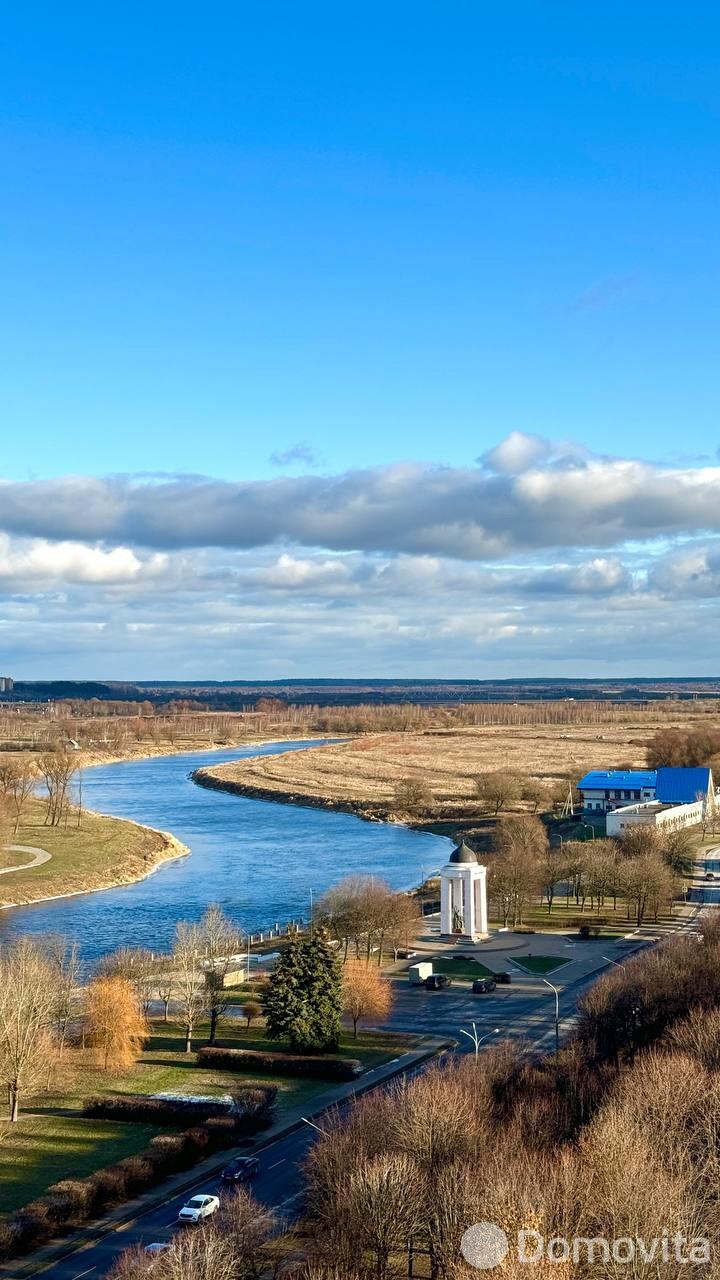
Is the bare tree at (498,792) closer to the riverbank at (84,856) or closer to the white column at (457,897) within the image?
the riverbank at (84,856)

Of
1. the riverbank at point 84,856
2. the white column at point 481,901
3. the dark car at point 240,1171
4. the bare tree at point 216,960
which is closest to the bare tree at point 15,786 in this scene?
the riverbank at point 84,856

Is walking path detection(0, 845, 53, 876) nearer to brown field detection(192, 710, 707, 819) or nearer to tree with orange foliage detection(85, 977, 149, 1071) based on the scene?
brown field detection(192, 710, 707, 819)

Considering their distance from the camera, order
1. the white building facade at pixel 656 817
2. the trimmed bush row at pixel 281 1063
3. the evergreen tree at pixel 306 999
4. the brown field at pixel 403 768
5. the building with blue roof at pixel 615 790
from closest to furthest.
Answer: the trimmed bush row at pixel 281 1063, the evergreen tree at pixel 306 999, the white building facade at pixel 656 817, the building with blue roof at pixel 615 790, the brown field at pixel 403 768

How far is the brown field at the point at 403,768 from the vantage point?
12375cm

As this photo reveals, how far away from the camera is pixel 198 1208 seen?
2612cm

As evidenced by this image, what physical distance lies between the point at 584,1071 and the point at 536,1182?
10955 millimetres

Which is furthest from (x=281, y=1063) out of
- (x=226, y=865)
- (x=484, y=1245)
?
(x=226, y=865)

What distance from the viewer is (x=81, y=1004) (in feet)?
140

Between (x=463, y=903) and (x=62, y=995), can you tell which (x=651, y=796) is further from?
(x=62, y=995)

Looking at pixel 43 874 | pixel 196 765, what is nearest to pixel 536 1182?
pixel 43 874

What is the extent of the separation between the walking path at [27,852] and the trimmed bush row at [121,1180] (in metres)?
46.7

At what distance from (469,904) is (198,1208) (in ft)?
114

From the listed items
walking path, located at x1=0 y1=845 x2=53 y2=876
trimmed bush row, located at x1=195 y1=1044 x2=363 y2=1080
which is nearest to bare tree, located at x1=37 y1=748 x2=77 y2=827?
walking path, located at x1=0 y1=845 x2=53 y2=876

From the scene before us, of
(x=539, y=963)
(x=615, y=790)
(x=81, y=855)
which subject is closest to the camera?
(x=539, y=963)
